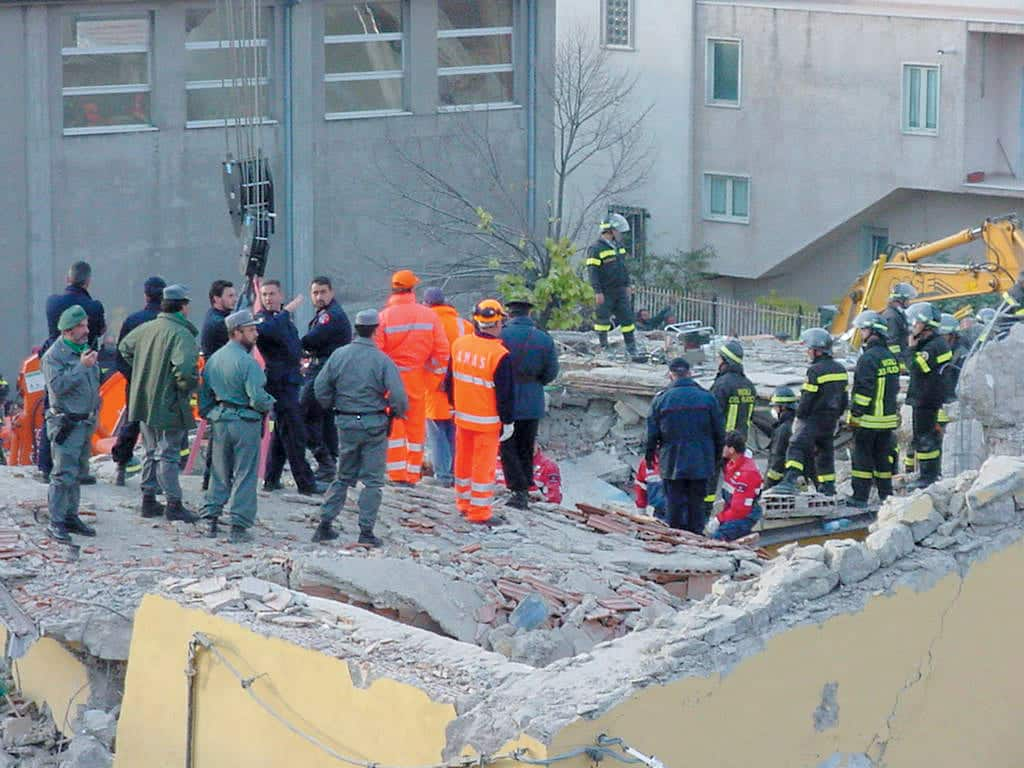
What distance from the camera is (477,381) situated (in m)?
13.8

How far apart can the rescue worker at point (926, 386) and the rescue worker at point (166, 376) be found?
292 inches

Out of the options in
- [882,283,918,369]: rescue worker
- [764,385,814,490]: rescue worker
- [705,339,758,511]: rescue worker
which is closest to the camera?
[705,339,758,511]: rescue worker

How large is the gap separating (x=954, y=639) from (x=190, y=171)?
63.1 ft

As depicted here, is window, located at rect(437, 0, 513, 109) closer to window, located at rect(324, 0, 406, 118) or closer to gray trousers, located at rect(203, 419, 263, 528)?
window, located at rect(324, 0, 406, 118)

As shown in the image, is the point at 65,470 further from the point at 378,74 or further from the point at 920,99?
the point at 920,99

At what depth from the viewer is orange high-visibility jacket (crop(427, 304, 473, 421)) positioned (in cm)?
1490

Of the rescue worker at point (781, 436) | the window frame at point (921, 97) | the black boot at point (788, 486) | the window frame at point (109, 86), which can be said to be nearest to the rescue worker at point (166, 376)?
the black boot at point (788, 486)

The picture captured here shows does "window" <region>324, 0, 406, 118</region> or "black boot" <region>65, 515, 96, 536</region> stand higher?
"window" <region>324, 0, 406, 118</region>

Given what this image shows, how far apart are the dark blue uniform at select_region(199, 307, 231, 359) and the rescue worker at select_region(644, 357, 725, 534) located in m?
3.30

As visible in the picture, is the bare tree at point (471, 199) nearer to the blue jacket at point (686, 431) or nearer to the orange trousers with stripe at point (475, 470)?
the blue jacket at point (686, 431)

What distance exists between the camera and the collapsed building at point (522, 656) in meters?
7.73

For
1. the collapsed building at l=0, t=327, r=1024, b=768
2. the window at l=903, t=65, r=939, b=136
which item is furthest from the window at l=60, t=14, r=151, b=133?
the window at l=903, t=65, r=939, b=136

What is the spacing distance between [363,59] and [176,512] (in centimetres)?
1592

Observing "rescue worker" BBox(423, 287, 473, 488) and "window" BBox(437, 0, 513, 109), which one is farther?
"window" BBox(437, 0, 513, 109)
